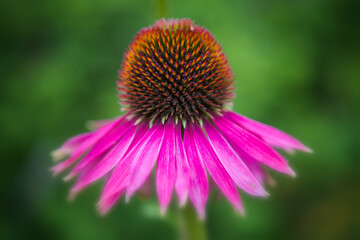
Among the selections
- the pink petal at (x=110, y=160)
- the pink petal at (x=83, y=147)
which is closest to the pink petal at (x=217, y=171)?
the pink petal at (x=110, y=160)

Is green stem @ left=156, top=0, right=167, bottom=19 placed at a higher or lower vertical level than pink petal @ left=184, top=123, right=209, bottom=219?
higher

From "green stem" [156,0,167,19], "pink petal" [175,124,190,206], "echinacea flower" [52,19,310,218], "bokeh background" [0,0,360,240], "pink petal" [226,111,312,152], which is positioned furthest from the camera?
"bokeh background" [0,0,360,240]

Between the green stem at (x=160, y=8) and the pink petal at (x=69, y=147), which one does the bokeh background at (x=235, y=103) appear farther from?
the green stem at (x=160, y=8)

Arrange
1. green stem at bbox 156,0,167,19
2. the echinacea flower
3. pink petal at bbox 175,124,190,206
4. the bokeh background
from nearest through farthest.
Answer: pink petal at bbox 175,124,190,206 < the echinacea flower < green stem at bbox 156,0,167,19 < the bokeh background

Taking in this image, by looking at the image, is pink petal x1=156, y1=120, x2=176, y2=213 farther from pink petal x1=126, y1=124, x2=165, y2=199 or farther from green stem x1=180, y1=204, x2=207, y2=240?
green stem x1=180, y1=204, x2=207, y2=240

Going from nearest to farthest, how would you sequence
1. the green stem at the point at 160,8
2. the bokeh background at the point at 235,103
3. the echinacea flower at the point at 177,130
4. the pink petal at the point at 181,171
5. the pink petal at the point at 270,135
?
the pink petal at the point at 181,171 → the echinacea flower at the point at 177,130 → the pink petal at the point at 270,135 → the green stem at the point at 160,8 → the bokeh background at the point at 235,103

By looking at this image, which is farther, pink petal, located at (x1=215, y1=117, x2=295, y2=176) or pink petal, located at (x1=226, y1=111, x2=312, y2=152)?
pink petal, located at (x1=226, y1=111, x2=312, y2=152)

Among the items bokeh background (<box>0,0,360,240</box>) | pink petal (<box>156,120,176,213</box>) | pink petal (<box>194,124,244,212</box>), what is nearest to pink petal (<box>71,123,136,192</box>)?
pink petal (<box>156,120,176,213</box>)
